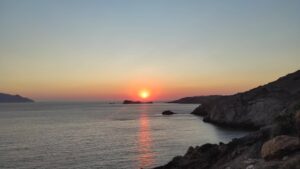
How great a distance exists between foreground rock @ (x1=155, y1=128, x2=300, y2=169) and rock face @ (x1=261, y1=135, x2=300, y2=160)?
0.28 m

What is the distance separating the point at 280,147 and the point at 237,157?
6.38 m

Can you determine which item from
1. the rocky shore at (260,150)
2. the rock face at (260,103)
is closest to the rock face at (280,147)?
Answer: the rocky shore at (260,150)

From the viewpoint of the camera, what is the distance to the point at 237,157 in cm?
A: 2797

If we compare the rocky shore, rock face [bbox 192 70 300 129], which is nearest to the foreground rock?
the rocky shore

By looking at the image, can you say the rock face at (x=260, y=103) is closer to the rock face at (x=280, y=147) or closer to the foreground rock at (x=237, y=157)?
the foreground rock at (x=237, y=157)

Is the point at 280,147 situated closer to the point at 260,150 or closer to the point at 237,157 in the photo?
the point at 260,150

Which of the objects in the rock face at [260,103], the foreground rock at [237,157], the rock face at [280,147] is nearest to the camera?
the foreground rock at [237,157]

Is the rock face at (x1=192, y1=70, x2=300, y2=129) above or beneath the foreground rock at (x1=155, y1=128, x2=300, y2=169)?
above

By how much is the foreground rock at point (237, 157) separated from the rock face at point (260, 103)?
58189 millimetres

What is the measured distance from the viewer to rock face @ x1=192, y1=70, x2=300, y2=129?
306 feet

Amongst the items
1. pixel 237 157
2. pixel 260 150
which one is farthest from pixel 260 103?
pixel 260 150

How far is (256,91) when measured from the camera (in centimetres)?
10544

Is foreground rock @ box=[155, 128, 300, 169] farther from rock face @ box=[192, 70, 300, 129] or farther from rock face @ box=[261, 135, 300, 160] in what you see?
rock face @ box=[192, 70, 300, 129]

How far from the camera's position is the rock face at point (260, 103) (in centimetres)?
9317
